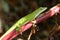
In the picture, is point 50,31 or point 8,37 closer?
point 8,37

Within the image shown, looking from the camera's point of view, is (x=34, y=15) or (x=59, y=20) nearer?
(x=34, y=15)

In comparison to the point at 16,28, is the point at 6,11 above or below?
above

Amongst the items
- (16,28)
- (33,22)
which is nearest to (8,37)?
(16,28)

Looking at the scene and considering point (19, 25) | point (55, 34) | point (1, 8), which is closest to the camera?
point (19, 25)

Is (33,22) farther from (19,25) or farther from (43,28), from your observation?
(43,28)

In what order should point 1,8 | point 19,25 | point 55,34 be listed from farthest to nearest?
1. point 1,8
2. point 55,34
3. point 19,25

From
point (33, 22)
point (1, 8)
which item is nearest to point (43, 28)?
point (33, 22)

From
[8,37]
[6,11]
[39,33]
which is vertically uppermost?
[6,11]

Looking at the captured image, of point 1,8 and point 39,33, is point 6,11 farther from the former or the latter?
point 39,33

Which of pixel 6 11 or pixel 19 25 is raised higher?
pixel 6 11
